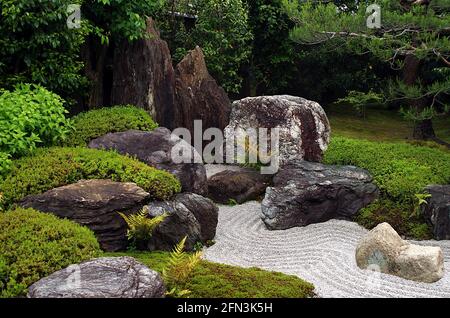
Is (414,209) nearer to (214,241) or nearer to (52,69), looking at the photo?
(214,241)

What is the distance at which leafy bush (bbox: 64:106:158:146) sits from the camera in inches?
Result: 339

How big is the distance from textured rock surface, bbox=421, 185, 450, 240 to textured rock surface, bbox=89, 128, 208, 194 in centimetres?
357

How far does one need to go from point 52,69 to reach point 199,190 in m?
3.41

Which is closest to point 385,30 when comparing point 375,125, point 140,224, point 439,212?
point 439,212

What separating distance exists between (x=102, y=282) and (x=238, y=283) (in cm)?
161

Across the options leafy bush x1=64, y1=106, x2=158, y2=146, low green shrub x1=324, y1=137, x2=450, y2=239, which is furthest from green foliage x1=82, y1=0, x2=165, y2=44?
low green shrub x1=324, y1=137, x2=450, y2=239

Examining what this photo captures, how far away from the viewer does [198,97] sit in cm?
1237

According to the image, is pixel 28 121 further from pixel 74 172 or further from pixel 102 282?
pixel 102 282

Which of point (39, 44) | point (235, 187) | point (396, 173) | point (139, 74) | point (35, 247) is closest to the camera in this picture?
point (35, 247)

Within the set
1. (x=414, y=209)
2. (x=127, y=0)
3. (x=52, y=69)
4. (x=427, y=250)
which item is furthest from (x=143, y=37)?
(x=427, y=250)

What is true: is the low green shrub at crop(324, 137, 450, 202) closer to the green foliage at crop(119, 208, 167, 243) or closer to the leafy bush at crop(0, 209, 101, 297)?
the green foliage at crop(119, 208, 167, 243)

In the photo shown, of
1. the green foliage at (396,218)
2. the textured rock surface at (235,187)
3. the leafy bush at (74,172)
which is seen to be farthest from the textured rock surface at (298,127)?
the leafy bush at (74,172)

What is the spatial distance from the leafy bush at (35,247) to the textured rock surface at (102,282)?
22cm

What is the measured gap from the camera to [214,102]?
12438mm
